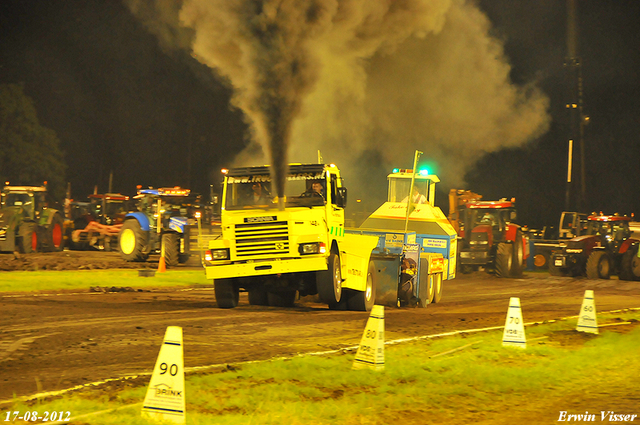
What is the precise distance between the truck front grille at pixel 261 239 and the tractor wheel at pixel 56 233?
20.1 m

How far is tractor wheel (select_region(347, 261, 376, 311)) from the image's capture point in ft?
53.7

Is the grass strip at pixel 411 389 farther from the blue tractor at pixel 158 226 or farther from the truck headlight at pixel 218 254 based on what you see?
the blue tractor at pixel 158 226

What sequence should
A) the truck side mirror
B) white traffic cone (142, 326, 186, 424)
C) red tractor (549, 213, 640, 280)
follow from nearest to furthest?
1. white traffic cone (142, 326, 186, 424)
2. the truck side mirror
3. red tractor (549, 213, 640, 280)

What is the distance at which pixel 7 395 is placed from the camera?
297 inches

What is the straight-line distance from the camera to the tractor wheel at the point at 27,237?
3064 centimetres

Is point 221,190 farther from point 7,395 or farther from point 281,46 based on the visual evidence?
point 7,395

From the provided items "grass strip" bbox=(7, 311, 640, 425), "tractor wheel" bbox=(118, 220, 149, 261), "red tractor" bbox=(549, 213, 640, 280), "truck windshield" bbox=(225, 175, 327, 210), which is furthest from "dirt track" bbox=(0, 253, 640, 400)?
"red tractor" bbox=(549, 213, 640, 280)

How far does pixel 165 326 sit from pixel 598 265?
71.7 ft

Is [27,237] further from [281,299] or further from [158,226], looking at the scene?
[281,299]

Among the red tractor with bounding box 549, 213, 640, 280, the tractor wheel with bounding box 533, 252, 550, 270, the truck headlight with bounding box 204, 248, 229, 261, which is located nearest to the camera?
the truck headlight with bounding box 204, 248, 229, 261

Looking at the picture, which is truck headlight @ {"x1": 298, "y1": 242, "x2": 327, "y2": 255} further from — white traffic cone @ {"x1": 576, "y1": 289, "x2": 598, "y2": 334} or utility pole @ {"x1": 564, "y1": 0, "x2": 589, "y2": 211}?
utility pole @ {"x1": 564, "y1": 0, "x2": 589, "y2": 211}

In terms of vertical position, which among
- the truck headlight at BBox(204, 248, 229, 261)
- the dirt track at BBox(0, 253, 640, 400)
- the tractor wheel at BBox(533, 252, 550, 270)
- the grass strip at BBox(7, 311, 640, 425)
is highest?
the tractor wheel at BBox(533, 252, 550, 270)

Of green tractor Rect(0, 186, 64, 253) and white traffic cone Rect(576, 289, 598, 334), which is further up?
green tractor Rect(0, 186, 64, 253)

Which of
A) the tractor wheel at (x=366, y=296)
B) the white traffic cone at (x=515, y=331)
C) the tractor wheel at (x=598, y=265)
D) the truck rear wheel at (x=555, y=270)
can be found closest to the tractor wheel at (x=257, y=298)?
the tractor wheel at (x=366, y=296)
